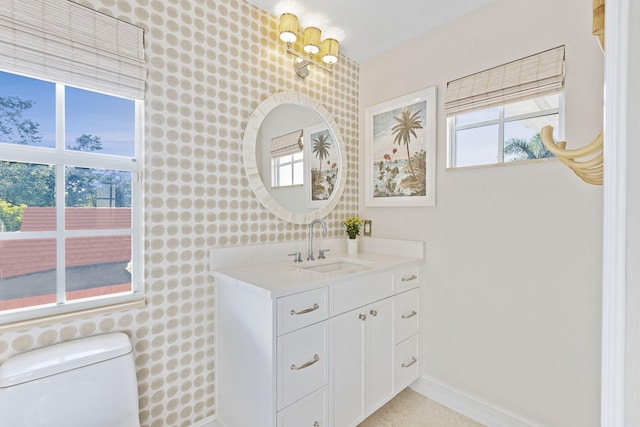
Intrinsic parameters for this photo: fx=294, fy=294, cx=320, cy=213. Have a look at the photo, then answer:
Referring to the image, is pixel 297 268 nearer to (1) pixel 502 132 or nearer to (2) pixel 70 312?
(2) pixel 70 312

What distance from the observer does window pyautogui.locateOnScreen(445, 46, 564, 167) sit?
5.18ft

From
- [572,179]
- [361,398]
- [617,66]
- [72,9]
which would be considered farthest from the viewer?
[361,398]

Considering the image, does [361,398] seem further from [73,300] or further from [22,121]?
[22,121]

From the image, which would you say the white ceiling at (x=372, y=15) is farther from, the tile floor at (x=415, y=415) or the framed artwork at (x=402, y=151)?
the tile floor at (x=415, y=415)

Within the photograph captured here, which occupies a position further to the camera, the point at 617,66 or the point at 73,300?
the point at 73,300

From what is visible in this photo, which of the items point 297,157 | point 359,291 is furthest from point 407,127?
point 359,291

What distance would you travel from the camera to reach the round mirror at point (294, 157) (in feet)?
6.23

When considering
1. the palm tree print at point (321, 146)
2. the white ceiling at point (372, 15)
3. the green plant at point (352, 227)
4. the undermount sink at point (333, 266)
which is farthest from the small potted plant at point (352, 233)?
the white ceiling at point (372, 15)

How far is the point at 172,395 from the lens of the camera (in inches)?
62.1

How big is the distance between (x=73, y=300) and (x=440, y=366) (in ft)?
7.15

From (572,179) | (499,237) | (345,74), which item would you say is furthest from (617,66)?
(345,74)

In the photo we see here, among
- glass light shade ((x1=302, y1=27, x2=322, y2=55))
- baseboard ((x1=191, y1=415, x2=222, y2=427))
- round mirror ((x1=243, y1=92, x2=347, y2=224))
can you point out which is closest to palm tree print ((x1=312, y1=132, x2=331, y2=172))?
round mirror ((x1=243, y1=92, x2=347, y2=224))

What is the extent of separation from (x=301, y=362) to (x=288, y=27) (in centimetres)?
192

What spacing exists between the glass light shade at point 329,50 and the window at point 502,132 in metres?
0.94
